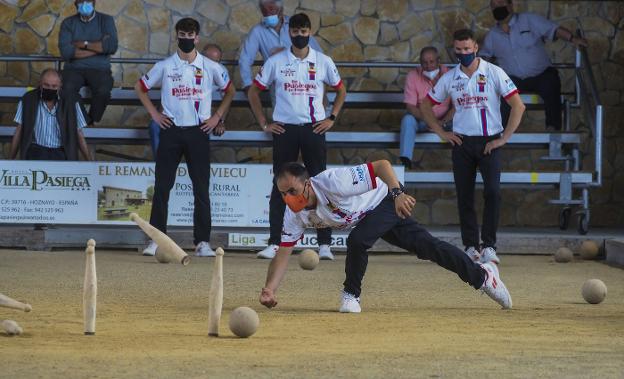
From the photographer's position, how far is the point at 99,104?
55.3 feet

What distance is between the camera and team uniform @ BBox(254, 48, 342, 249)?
14.0 m

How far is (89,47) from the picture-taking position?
1662 centimetres

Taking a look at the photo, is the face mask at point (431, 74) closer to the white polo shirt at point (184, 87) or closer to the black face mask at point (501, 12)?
the black face mask at point (501, 12)

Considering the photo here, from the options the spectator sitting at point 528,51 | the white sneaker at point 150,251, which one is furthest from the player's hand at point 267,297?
the spectator sitting at point 528,51

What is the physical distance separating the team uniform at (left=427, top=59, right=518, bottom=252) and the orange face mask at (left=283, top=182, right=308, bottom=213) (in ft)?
15.7

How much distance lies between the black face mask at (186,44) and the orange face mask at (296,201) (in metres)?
5.62

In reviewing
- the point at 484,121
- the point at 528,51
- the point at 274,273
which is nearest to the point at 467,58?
the point at 484,121

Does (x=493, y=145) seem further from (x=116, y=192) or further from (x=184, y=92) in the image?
(x=116, y=192)

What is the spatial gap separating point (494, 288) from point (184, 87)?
586cm

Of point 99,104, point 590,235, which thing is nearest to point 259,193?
point 99,104

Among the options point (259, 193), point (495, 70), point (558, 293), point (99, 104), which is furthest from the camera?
point (99, 104)

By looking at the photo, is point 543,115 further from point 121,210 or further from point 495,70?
point 121,210

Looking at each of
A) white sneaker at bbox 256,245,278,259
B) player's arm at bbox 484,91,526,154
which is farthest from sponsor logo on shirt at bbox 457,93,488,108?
white sneaker at bbox 256,245,278,259

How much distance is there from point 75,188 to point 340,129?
14.7 feet
